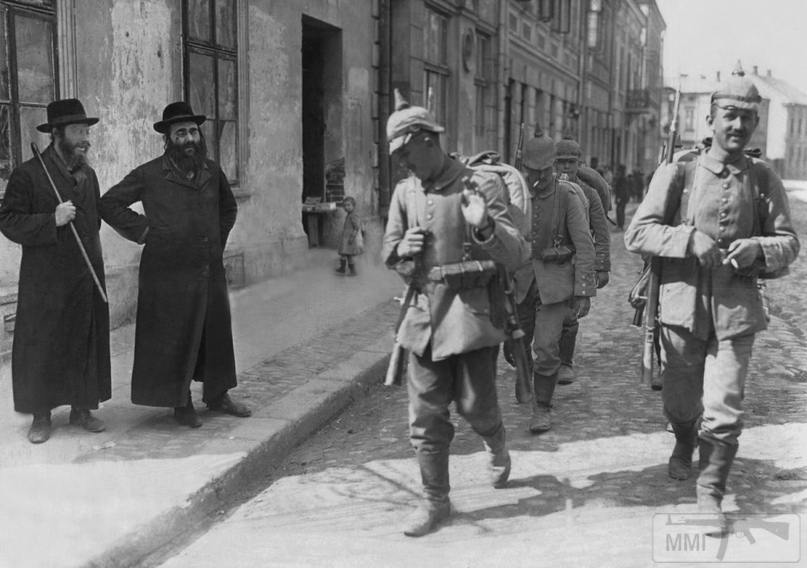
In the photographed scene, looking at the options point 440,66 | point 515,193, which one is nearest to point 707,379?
point 515,193

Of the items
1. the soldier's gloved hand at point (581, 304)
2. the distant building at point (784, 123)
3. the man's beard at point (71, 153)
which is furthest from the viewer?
the distant building at point (784, 123)

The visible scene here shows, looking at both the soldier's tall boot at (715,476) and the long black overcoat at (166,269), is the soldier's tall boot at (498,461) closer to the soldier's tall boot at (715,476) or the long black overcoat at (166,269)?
the soldier's tall boot at (715,476)

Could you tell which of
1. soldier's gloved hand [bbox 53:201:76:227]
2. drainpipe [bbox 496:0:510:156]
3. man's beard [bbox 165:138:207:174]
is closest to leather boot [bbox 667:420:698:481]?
man's beard [bbox 165:138:207:174]

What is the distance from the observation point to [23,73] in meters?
6.73

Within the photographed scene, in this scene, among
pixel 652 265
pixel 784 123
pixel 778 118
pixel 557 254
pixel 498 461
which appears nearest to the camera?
pixel 652 265

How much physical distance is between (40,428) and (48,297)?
712mm

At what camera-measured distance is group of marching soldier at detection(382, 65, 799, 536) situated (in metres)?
3.81

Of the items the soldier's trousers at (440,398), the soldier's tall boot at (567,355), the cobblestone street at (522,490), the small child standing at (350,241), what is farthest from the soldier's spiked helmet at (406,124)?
the small child standing at (350,241)

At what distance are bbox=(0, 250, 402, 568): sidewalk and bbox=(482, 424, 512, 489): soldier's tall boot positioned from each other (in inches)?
50.2

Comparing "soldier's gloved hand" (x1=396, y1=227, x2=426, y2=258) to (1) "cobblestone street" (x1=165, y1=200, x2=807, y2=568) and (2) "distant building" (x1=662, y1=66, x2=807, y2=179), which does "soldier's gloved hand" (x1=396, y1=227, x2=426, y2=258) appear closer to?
(1) "cobblestone street" (x1=165, y1=200, x2=807, y2=568)

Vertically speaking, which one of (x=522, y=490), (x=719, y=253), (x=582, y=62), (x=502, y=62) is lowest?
(x=522, y=490)

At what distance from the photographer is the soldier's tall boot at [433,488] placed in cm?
388

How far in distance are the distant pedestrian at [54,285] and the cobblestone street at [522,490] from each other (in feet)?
4.24

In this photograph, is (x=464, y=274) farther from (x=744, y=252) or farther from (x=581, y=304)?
(x=581, y=304)
